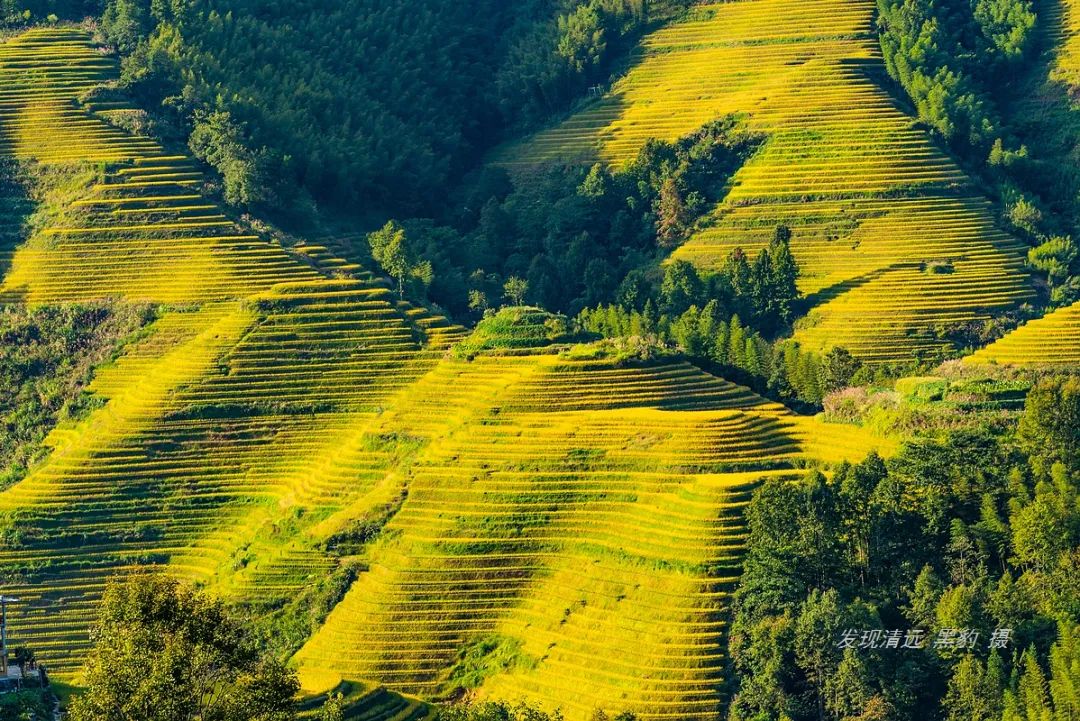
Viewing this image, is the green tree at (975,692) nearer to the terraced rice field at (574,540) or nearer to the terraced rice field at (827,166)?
the terraced rice field at (574,540)

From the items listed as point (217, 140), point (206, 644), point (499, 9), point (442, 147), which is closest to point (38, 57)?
point (217, 140)

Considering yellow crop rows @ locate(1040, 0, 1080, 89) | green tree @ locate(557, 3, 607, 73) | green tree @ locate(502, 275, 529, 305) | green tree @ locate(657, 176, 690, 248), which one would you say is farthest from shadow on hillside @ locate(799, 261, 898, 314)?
green tree @ locate(557, 3, 607, 73)

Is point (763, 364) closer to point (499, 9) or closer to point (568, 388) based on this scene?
point (568, 388)

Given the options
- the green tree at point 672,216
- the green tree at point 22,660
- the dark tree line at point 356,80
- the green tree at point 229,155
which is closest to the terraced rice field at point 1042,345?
the green tree at point 672,216

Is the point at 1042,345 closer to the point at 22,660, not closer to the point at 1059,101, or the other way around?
the point at 1059,101

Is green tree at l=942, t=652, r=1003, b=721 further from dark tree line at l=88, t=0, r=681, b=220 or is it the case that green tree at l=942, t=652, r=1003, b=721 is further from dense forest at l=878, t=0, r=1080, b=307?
dark tree line at l=88, t=0, r=681, b=220
